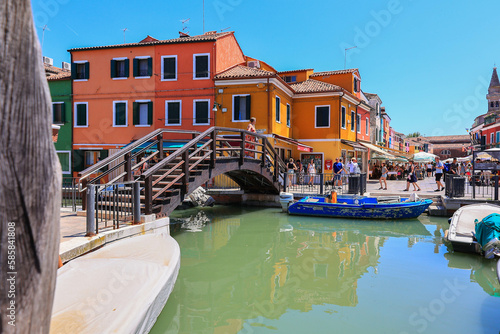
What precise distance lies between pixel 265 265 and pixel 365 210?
6.50 meters

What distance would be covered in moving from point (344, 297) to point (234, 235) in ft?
18.1

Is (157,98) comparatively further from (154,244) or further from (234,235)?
(154,244)

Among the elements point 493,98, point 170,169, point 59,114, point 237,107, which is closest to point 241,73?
point 237,107

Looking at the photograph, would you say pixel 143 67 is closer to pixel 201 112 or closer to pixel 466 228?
pixel 201 112

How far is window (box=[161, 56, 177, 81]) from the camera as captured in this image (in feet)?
66.7

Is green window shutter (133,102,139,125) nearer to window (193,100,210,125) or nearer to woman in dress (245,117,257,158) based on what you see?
window (193,100,210,125)

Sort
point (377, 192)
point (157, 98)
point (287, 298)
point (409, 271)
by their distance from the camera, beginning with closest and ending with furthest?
1. point (287, 298)
2. point (409, 271)
3. point (377, 192)
4. point (157, 98)

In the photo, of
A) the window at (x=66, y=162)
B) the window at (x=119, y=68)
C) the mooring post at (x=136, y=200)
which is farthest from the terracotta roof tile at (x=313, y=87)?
the mooring post at (x=136, y=200)

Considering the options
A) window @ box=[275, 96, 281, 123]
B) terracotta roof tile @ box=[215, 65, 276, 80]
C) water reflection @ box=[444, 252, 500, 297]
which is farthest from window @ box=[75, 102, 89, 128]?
water reflection @ box=[444, 252, 500, 297]

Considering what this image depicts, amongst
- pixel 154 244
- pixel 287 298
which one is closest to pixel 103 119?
pixel 154 244

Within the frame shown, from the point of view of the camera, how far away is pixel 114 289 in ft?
13.5

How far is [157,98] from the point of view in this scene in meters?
20.6

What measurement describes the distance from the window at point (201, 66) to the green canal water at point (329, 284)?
36.2 feet

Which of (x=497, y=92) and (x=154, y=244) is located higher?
(x=497, y=92)
